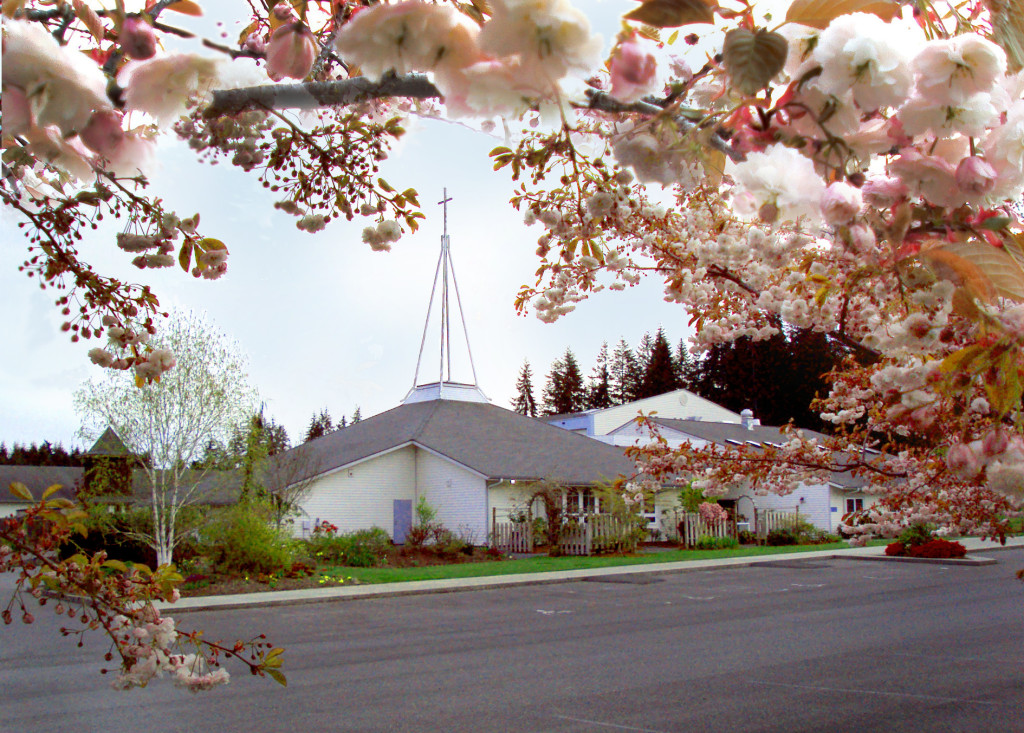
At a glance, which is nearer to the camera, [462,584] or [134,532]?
[462,584]

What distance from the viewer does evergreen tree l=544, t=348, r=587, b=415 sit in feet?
264

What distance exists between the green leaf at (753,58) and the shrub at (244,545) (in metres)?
16.9

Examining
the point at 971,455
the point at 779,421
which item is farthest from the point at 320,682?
the point at 779,421

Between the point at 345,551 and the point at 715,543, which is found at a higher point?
the point at 345,551

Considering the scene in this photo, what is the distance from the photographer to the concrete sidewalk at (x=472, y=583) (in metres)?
13.3

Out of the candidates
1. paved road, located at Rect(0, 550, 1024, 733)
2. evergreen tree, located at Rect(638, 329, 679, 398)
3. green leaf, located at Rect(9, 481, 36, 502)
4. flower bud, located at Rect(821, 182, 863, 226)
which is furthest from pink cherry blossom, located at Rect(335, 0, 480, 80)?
evergreen tree, located at Rect(638, 329, 679, 398)

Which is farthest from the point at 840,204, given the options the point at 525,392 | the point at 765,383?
the point at 525,392

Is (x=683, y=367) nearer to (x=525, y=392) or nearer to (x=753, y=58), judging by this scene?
(x=525, y=392)

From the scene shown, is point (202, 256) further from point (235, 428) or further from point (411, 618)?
point (235, 428)

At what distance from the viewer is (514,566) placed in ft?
66.5

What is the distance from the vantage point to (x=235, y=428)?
18.5 meters

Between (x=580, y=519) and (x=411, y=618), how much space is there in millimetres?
14043

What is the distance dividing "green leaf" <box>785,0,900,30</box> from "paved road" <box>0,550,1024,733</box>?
18.3ft

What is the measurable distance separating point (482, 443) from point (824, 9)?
92.3 ft
